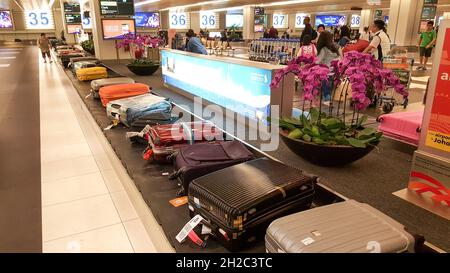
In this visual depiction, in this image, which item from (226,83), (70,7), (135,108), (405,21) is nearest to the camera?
(135,108)

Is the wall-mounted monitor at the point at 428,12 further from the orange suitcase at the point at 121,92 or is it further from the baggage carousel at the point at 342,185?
the orange suitcase at the point at 121,92

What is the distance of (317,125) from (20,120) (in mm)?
5892

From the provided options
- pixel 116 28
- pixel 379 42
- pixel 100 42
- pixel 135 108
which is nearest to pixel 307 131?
pixel 135 108

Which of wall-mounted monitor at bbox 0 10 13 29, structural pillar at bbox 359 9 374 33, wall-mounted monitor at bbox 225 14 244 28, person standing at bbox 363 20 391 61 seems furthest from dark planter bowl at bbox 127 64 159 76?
wall-mounted monitor at bbox 0 10 13 29

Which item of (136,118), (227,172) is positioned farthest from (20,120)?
(227,172)

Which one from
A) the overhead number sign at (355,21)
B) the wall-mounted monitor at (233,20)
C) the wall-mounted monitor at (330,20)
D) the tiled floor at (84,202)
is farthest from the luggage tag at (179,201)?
the overhead number sign at (355,21)

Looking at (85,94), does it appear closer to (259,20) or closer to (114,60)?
(114,60)

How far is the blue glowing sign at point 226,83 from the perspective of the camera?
12.9 ft

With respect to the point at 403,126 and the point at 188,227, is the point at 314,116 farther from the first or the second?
the point at 188,227

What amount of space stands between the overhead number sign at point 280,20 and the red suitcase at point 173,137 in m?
31.0

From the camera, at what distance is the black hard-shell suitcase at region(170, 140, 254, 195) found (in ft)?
7.98

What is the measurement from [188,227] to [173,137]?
1268 millimetres

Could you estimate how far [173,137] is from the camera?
3109 millimetres

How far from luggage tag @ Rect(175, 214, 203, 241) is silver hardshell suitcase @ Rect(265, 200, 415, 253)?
49 cm
